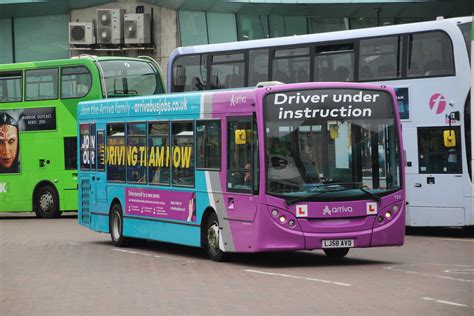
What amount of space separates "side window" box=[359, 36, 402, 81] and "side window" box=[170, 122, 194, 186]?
5666 millimetres

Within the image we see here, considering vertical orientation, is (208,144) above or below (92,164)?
above

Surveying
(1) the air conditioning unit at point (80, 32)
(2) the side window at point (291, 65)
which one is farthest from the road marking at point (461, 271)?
(1) the air conditioning unit at point (80, 32)

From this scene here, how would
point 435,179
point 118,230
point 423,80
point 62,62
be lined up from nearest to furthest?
point 118,230, point 423,80, point 435,179, point 62,62

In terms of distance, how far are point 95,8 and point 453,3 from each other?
13808 mm

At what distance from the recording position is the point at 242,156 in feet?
55.4

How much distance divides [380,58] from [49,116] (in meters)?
12.0

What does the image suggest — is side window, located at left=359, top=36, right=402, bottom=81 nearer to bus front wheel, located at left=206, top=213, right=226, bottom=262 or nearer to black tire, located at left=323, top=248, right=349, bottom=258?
black tire, located at left=323, top=248, right=349, bottom=258

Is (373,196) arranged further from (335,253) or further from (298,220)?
(335,253)

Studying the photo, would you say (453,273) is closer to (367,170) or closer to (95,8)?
→ (367,170)

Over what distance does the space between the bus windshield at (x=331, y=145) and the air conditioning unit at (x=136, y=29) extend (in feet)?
91.2

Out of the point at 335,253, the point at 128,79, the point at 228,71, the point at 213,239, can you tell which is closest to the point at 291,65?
the point at 228,71

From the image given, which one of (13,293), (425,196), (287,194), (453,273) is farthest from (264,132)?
(425,196)

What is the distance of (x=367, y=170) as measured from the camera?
16.8 metres

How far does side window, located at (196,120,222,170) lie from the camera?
57.9 feet
